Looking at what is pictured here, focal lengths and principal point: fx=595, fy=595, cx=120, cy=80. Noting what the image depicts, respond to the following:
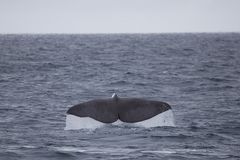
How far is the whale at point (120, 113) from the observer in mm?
10023

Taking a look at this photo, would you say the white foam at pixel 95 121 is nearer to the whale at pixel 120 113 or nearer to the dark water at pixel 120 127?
the whale at pixel 120 113

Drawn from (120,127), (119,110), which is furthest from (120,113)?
(120,127)

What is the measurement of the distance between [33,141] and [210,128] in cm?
504

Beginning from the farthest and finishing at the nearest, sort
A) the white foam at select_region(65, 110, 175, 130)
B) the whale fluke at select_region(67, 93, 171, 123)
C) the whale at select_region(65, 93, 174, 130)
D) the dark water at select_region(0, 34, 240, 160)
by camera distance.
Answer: the dark water at select_region(0, 34, 240, 160) < the whale fluke at select_region(67, 93, 171, 123) < the whale at select_region(65, 93, 174, 130) < the white foam at select_region(65, 110, 175, 130)

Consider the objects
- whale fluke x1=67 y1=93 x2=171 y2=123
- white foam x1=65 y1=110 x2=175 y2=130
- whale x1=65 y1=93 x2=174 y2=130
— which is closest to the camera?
white foam x1=65 y1=110 x2=175 y2=130

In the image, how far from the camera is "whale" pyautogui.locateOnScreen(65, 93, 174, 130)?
32.9 feet

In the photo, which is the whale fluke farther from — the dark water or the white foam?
the dark water

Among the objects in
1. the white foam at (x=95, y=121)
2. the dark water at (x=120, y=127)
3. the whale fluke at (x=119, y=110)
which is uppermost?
the whale fluke at (x=119, y=110)

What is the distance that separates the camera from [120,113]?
1051 cm

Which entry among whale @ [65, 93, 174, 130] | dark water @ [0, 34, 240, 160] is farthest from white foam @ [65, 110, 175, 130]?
dark water @ [0, 34, 240, 160]

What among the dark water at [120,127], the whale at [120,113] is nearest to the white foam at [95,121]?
the whale at [120,113]

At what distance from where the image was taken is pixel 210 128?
54.4ft

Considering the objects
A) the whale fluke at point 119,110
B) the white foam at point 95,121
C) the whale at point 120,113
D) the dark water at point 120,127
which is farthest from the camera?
the dark water at point 120,127

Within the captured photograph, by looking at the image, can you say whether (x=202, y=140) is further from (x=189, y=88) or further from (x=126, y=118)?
(x=189, y=88)
